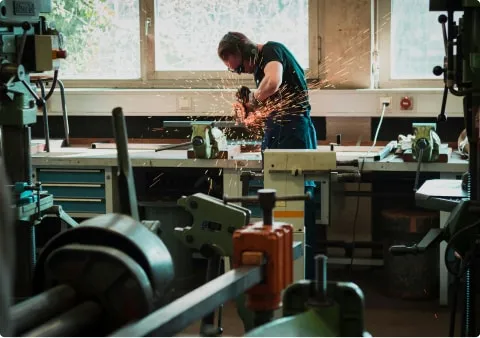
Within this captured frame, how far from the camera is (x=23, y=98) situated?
304 centimetres

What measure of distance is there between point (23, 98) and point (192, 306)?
1.89 m

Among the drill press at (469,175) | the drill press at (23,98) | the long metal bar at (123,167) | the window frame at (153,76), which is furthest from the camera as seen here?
the window frame at (153,76)

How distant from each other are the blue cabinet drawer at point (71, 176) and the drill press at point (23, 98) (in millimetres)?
1205

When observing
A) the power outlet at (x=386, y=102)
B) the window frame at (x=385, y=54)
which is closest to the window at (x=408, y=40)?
the window frame at (x=385, y=54)

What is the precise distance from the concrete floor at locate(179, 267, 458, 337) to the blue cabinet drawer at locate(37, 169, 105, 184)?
3.14 feet

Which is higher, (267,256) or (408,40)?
(408,40)

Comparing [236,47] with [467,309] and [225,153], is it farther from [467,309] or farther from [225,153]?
[467,309]

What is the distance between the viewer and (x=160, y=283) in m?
1.40

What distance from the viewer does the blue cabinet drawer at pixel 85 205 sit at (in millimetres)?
4359

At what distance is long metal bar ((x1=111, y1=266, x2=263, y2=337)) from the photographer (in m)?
1.25

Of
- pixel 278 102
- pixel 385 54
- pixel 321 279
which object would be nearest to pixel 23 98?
pixel 278 102

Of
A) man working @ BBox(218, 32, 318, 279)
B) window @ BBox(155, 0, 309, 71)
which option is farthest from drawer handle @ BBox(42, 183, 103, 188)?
window @ BBox(155, 0, 309, 71)

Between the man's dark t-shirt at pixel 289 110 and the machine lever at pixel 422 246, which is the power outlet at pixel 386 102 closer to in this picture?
the man's dark t-shirt at pixel 289 110

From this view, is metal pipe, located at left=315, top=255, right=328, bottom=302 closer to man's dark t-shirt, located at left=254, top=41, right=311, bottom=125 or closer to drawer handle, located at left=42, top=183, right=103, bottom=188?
man's dark t-shirt, located at left=254, top=41, right=311, bottom=125
